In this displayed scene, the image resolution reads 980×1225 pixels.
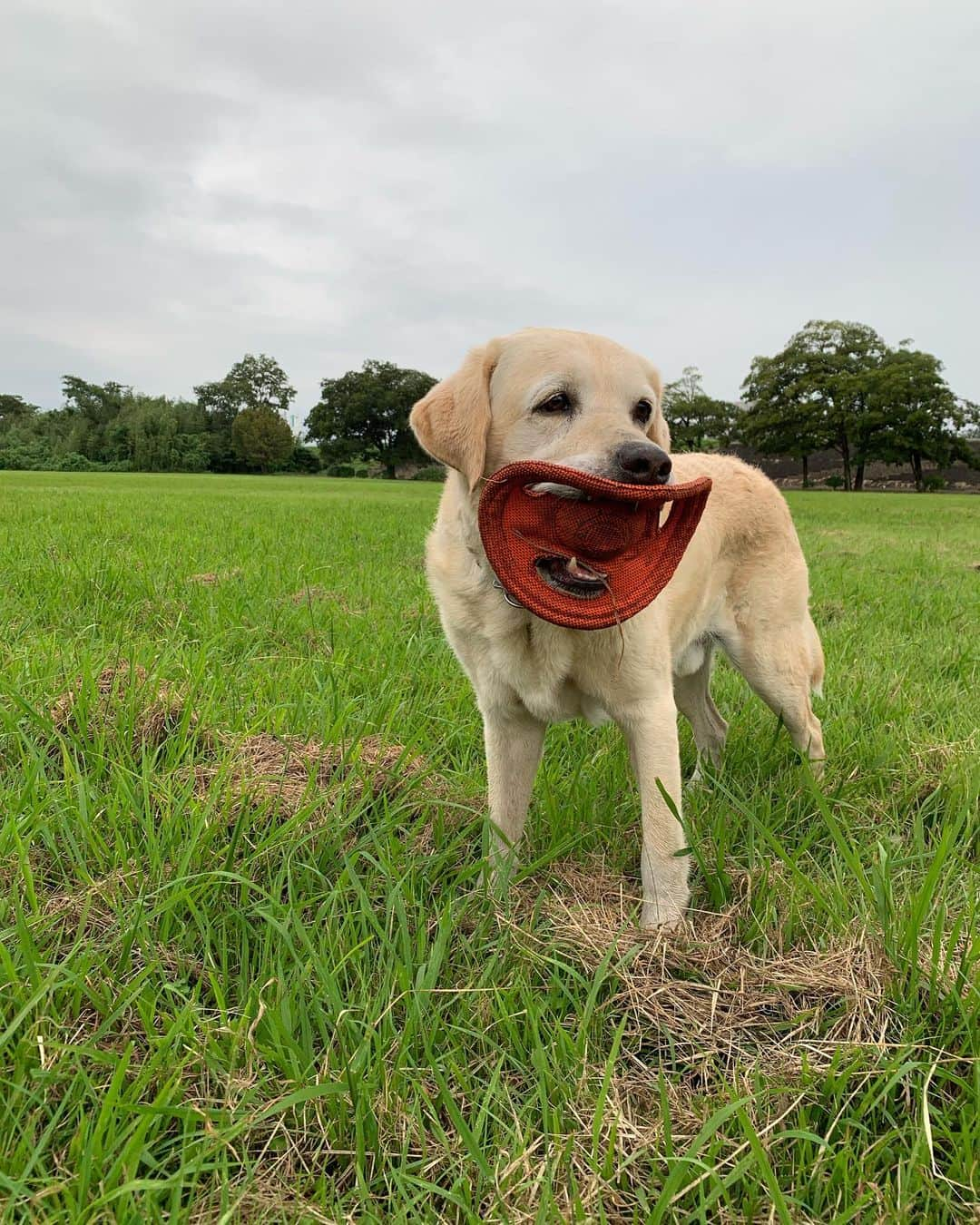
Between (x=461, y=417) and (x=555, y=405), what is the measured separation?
0.29 meters

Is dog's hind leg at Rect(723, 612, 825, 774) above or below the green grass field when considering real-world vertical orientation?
above

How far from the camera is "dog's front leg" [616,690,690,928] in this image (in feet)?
6.46

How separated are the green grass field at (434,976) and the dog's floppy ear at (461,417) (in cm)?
104

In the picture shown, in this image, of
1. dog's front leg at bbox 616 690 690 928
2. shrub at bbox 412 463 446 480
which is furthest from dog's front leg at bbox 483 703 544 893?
shrub at bbox 412 463 446 480

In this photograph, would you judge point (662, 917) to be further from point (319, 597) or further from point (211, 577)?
point (211, 577)

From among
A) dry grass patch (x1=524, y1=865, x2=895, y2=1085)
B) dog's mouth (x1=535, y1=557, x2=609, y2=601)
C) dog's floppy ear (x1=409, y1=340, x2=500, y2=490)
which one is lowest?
dry grass patch (x1=524, y1=865, x2=895, y2=1085)

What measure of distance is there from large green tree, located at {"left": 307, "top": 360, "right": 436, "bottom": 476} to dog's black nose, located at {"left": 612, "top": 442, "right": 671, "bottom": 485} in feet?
205

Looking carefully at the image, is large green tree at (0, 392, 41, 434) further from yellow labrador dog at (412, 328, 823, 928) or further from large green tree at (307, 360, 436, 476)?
yellow labrador dog at (412, 328, 823, 928)

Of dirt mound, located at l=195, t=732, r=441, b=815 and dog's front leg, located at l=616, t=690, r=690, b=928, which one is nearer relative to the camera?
dog's front leg, located at l=616, t=690, r=690, b=928

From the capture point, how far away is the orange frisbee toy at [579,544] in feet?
6.19

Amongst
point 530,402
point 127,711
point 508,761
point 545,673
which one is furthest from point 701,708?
point 127,711

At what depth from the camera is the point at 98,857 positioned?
6.08ft

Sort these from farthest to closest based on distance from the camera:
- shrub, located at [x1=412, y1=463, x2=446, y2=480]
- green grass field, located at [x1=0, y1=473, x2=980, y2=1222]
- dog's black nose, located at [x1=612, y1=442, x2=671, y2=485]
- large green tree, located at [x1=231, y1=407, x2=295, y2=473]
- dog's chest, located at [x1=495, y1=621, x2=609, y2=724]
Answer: large green tree, located at [x1=231, y1=407, x2=295, y2=473]
shrub, located at [x1=412, y1=463, x2=446, y2=480]
dog's chest, located at [x1=495, y1=621, x2=609, y2=724]
dog's black nose, located at [x1=612, y1=442, x2=671, y2=485]
green grass field, located at [x1=0, y1=473, x2=980, y2=1222]

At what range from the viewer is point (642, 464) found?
6.09 feet
